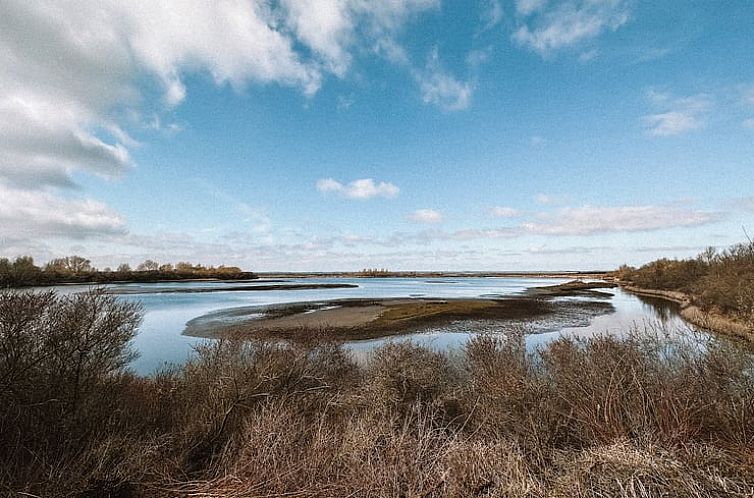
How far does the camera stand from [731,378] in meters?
6.98

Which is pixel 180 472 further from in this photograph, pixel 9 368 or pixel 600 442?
pixel 600 442

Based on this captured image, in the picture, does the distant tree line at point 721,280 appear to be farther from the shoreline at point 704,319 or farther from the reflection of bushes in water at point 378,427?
the reflection of bushes in water at point 378,427

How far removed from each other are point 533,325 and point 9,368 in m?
25.2

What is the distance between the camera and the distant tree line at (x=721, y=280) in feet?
60.7

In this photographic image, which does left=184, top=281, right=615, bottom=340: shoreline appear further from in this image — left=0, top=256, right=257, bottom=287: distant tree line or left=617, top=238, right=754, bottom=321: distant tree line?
left=0, top=256, right=257, bottom=287: distant tree line

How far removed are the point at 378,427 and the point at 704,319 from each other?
1003 inches

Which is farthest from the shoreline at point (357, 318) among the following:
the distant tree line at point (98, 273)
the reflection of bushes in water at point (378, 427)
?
the distant tree line at point (98, 273)

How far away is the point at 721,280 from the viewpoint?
27016 millimetres

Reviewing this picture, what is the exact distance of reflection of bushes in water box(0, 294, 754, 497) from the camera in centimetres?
526

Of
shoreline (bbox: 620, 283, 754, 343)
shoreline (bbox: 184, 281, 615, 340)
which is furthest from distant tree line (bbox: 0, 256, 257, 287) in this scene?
shoreline (bbox: 620, 283, 754, 343)

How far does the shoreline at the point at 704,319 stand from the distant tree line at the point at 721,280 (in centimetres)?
52

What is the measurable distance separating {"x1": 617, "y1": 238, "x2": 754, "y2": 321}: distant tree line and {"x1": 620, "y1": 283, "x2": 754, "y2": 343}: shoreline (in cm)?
52

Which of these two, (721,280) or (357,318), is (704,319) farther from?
(357,318)

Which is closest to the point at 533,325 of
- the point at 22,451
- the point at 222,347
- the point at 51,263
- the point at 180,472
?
the point at 222,347
